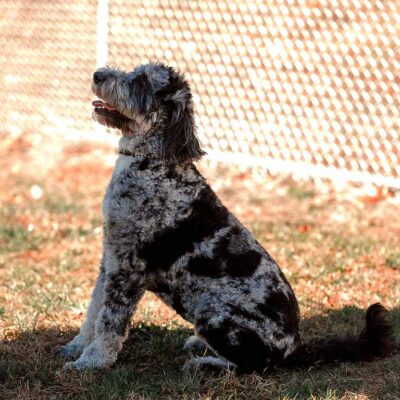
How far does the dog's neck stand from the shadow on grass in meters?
1.26

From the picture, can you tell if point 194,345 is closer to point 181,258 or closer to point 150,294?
point 181,258

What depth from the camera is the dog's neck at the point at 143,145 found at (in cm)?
489

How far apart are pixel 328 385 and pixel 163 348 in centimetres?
117

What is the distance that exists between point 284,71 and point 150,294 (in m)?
4.31

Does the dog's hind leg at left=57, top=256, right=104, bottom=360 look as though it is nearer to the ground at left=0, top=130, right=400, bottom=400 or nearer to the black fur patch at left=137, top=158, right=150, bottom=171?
the ground at left=0, top=130, right=400, bottom=400

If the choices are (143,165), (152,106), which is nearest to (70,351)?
(143,165)

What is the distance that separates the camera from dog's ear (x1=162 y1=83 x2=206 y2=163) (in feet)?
15.7

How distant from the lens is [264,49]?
33.0 ft

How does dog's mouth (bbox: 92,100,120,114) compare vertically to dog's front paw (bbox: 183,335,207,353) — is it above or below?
above

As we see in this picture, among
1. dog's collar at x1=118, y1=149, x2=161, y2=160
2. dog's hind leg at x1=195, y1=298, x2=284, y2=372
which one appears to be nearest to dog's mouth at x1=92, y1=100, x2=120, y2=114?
dog's collar at x1=118, y1=149, x2=161, y2=160

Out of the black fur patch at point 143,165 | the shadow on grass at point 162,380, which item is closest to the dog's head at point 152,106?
the black fur patch at point 143,165

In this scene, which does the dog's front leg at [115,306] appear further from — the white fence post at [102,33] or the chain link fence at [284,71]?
the white fence post at [102,33]

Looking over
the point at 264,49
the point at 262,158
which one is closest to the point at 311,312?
the point at 262,158

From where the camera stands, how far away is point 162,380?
4656mm
